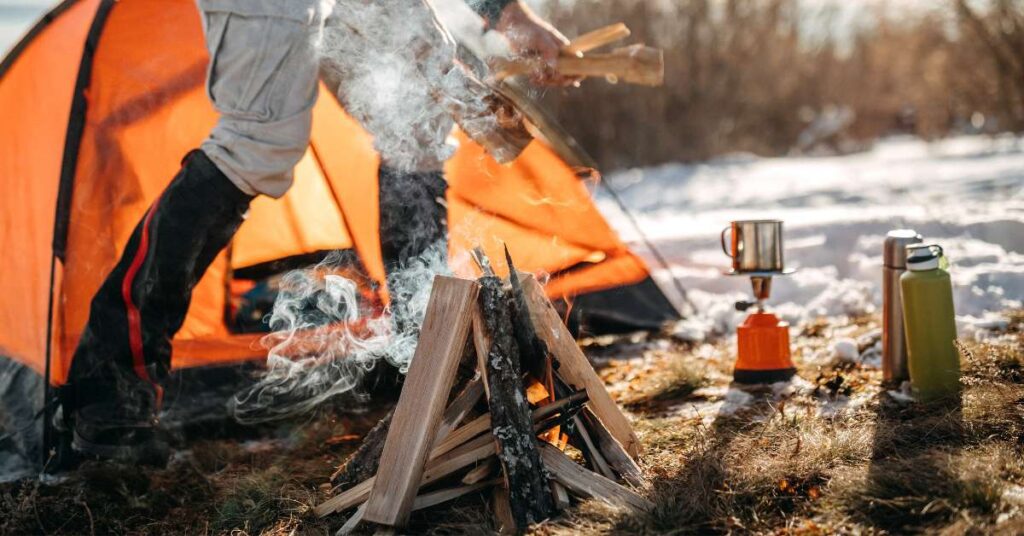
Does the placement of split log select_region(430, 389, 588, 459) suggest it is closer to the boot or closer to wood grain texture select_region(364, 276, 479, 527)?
wood grain texture select_region(364, 276, 479, 527)

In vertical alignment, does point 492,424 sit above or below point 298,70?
below

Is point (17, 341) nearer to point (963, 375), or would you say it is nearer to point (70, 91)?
point (70, 91)

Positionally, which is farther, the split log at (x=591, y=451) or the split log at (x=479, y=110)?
the split log at (x=479, y=110)

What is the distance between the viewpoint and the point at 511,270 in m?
2.32

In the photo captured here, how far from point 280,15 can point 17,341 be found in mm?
1430

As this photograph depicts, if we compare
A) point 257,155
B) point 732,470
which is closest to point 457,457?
point 732,470

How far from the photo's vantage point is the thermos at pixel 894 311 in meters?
3.05

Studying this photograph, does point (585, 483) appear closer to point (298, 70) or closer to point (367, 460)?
point (367, 460)

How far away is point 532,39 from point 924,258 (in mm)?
1370

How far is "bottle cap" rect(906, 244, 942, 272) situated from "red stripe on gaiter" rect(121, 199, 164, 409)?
223 cm

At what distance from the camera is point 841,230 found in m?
5.04

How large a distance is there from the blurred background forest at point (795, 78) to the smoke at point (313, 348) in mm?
6715

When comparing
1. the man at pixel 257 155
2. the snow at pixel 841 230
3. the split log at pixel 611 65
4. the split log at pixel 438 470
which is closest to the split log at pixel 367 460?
the split log at pixel 438 470

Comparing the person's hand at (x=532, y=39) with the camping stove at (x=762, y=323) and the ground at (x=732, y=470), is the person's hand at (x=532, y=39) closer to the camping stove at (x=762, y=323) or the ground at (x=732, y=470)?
the camping stove at (x=762, y=323)
